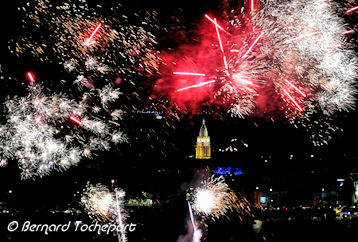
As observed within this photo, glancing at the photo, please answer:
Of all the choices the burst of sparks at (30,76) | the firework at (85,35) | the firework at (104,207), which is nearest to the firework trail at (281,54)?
the firework at (85,35)

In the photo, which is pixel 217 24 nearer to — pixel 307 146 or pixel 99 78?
pixel 99 78

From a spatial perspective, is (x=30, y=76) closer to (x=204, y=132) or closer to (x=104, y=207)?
(x=104, y=207)

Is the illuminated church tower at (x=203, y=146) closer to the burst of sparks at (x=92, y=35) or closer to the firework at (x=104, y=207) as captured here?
the firework at (x=104, y=207)

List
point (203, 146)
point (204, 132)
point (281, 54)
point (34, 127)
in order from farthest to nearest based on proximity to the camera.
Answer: point (203, 146)
point (204, 132)
point (34, 127)
point (281, 54)

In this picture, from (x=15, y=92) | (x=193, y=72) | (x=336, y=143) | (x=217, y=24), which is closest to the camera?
(x=217, y=24)

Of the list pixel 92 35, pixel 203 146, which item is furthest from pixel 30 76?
pixel 203 146

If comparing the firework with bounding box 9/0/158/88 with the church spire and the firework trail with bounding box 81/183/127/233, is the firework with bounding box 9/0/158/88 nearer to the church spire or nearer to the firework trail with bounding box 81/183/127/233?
the firework trail with bounding box 81/183/127/233

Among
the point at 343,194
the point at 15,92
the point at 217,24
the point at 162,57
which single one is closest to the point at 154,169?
the point at 15,92

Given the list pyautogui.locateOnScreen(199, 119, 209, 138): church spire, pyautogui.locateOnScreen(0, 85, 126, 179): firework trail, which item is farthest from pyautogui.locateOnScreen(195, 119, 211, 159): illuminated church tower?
pyautogui.locateOnScreen(0, 85, 126, 179): firework trail
